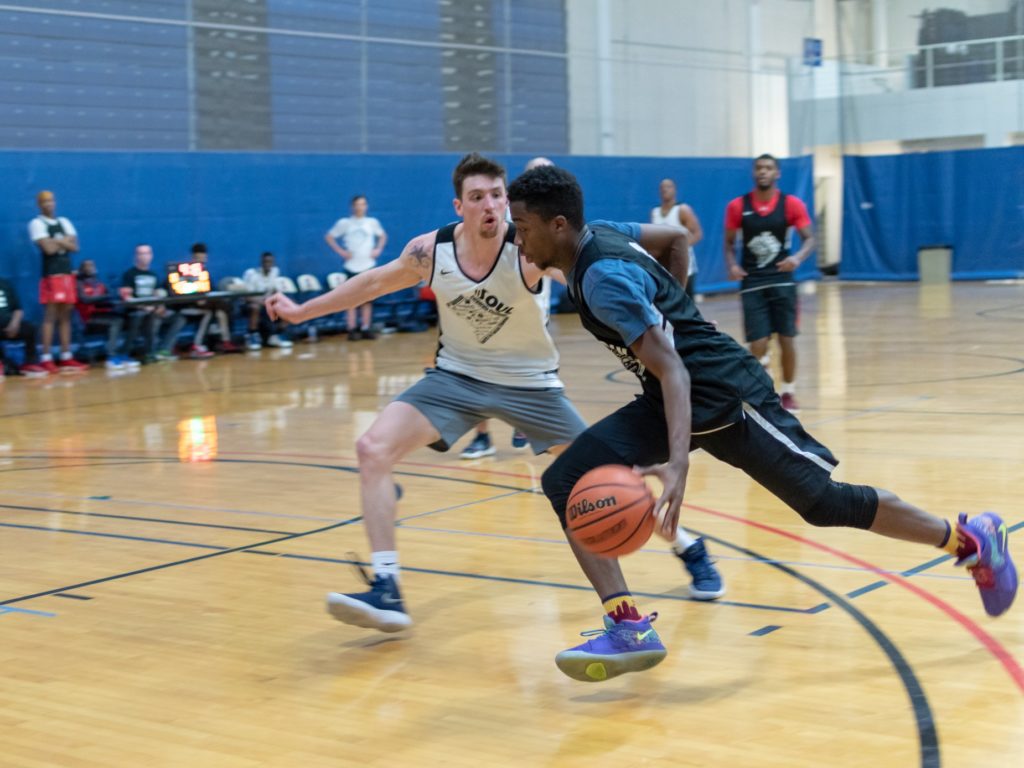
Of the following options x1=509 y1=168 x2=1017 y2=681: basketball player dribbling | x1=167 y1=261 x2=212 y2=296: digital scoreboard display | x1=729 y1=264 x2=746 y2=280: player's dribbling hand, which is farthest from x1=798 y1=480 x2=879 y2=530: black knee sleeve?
x1=167 y1=261 x2=212 y2=296: digital scoreboard display

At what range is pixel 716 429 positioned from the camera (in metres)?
4.38

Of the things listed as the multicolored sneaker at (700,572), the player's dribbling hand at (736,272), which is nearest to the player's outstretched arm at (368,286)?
the multicolored sneaker at (700,572)

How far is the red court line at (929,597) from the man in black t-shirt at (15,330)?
1009 centimetres

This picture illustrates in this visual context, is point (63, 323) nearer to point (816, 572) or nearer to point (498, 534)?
point (498, 534)

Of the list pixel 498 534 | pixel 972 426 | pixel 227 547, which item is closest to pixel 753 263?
pixel 972 426

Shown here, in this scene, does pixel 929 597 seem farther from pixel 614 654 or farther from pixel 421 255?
pixel 421 255

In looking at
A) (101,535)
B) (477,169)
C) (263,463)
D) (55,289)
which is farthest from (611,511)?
(55,289)

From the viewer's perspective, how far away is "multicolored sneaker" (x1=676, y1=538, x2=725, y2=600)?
17.6 ft

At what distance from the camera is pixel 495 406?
5637mm

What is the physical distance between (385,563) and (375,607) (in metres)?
0.18

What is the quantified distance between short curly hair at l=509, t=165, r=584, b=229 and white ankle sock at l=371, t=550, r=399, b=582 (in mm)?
1490

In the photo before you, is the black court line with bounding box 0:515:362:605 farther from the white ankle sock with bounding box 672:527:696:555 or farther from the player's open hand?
the white ankle sock with bounding box 672:527:696:555

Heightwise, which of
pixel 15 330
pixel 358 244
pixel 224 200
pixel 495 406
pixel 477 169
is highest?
pixel 224 200

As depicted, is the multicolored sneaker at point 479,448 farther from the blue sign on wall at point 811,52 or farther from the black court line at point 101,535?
the blue sign on wall at point 811,52
